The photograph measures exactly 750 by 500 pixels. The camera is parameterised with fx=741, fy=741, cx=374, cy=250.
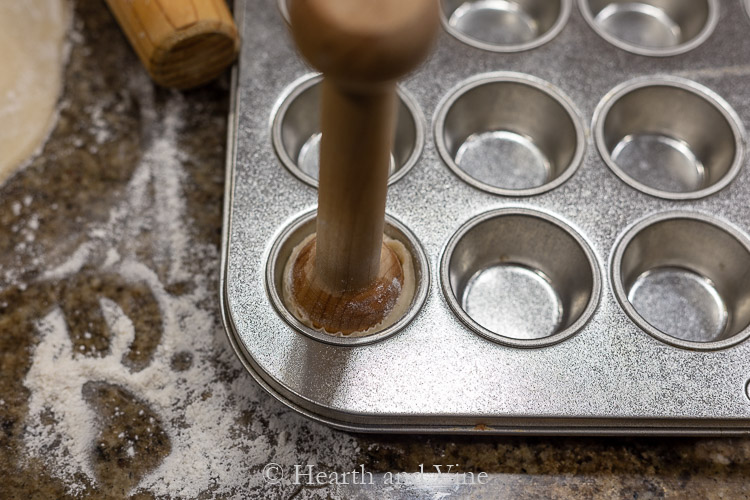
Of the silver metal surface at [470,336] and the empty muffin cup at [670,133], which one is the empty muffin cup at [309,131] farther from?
the empty muffin cup at [670,133]

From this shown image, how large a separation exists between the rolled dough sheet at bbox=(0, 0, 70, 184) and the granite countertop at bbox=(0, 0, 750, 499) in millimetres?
29

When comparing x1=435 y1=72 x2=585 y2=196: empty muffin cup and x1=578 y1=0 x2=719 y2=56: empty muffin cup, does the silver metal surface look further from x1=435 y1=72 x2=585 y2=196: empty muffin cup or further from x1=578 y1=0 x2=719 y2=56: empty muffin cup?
x1=578 y1=0 x2=719 y2=56: empty muffin cup

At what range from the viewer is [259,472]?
0.67 meters

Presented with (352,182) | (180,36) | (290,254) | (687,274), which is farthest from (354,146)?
(687,274)

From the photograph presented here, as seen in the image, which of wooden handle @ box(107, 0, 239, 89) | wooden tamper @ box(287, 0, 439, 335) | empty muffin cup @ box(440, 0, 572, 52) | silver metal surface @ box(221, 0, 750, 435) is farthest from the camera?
empty muffin cup @ box(440, 0, 572, 52)

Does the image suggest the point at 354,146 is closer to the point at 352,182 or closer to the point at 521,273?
the point at 352,182

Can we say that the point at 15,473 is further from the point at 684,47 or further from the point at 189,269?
the point at 684,47

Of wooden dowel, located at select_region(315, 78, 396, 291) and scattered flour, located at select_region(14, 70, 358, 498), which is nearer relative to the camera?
wooden dowel, located at select_region(315, 78, 396, 291)

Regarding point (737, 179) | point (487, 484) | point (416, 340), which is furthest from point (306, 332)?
point (737, 179)

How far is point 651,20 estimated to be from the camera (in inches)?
40.9

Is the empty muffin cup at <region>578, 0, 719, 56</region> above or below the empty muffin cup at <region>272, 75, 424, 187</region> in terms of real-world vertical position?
below

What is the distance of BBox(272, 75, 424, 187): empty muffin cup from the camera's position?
2.57 feet

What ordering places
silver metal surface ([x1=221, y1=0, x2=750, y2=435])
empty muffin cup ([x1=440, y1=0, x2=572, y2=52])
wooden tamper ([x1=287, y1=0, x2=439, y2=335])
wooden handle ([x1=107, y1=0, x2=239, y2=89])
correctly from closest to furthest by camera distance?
wooden tamper ([x1=287, y1=0, x2=439, y2=335]), silver metal surface ([x1=221, y1=0, x2=750, y2=435]), wooden handle ([x1=107, y1=0, x2=239, y2=89]), empty muffin cup ([x1=440, y1=0, x2=572, y2=52])

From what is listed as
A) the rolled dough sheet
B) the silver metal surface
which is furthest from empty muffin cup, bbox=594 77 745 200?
the rolled dough sheet
